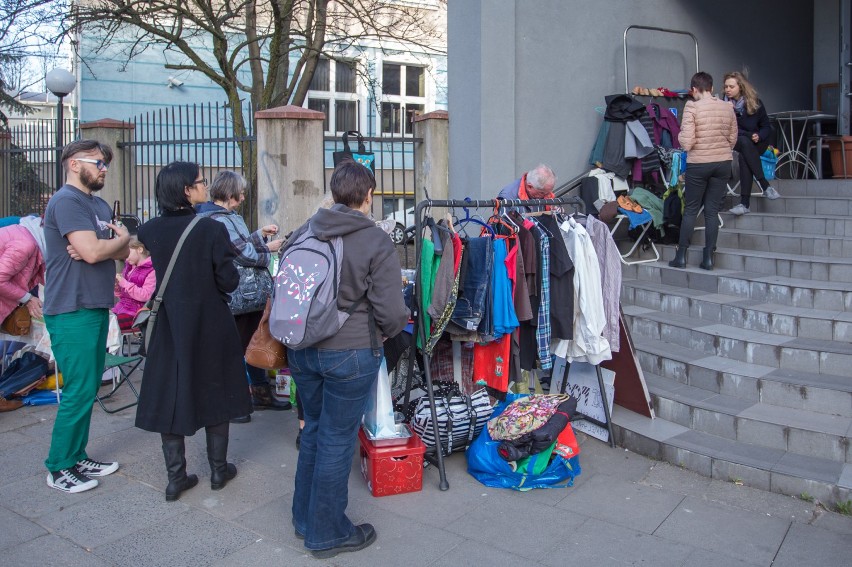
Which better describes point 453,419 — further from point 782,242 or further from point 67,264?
point 782,242

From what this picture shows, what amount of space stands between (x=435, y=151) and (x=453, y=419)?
4418 millimetres

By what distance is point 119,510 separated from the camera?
4.20 metres

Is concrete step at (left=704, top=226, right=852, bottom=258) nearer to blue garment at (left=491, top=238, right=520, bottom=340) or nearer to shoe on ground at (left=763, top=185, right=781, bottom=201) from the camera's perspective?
shoe on ground at (left=763, top=185, right=781, bottom=201)

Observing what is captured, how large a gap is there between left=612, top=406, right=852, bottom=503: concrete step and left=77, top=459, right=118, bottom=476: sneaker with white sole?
3335mm

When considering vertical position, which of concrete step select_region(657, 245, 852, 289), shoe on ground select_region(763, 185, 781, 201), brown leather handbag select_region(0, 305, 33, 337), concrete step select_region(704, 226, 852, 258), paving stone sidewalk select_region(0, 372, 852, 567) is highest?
shoe on ground select_region(763, 185, 781, 201)

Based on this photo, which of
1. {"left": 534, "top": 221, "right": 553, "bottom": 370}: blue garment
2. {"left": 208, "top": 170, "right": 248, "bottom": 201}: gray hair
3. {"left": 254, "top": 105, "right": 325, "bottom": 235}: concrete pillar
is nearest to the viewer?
{"left": 534, "top": 221, "right": 553, "bottom": 370}: blue garment

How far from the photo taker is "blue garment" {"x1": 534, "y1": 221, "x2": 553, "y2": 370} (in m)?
4.82

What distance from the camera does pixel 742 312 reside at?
18.9 ft

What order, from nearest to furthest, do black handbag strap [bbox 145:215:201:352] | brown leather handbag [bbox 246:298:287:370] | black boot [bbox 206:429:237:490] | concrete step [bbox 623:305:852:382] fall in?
brown leather handbag [bbox 246:298:287:370]
black handbag strap [bbox 145:215:201:352]
black boot [bbox 206:429:237:490]
concrete step [bbox 623:305:852:382]

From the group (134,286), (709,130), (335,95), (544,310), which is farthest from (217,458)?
(335,95)

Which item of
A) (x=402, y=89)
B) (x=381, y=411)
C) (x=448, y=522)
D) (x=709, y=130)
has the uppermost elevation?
(x=402, y=89)

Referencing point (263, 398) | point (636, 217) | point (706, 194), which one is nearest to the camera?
point (263, 398)

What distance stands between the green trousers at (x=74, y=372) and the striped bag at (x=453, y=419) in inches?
77.6

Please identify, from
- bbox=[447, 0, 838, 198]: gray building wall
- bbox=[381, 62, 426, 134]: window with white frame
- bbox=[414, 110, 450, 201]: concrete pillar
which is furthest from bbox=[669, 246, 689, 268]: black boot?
bbox=[381, 62, 426, 134]: window with white frame
